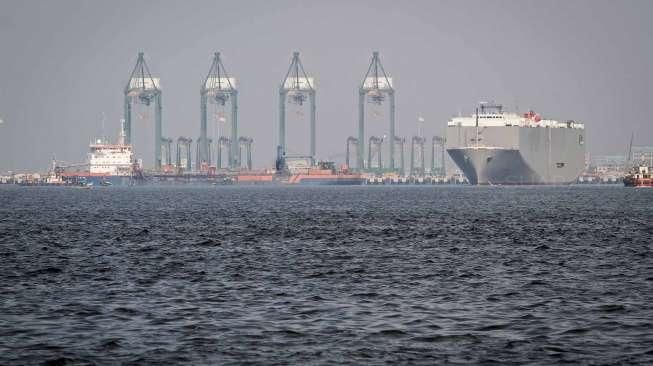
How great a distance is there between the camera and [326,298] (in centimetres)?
3175

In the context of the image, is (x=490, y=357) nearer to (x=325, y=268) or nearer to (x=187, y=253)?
(x=325, y=268)

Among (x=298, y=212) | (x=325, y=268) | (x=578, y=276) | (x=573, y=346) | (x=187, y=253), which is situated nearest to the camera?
(x=573, y=346)

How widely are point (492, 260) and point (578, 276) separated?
6.72 meters

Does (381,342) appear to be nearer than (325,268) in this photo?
Yes

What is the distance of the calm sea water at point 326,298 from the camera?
77.8 ft

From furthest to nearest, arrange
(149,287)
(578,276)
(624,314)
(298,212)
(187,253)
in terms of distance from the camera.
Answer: (298,212) < (187,253) < (578,276) < (149,287) < (624,314)

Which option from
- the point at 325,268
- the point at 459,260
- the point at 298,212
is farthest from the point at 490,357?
the point at 298,212

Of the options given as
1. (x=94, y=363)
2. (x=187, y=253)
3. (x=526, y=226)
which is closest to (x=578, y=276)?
(x=187, y=253)

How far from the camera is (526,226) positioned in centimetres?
7044

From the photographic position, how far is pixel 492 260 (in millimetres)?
44250

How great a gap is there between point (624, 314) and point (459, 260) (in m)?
15.8

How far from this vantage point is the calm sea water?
23.7 metres

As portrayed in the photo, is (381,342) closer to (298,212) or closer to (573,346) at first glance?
(573,346)

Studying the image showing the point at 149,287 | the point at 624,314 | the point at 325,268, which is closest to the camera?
the point at 624,314
